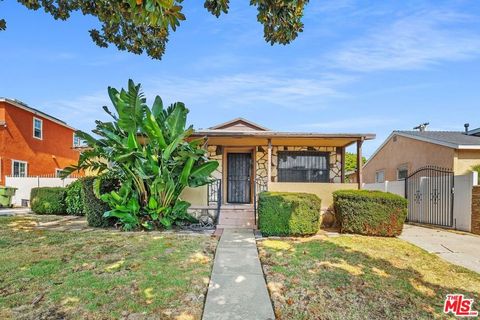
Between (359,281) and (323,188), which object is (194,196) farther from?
(359,281)

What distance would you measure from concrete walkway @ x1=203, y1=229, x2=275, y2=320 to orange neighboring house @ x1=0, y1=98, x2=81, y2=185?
42.9 feet

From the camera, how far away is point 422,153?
14961 mm

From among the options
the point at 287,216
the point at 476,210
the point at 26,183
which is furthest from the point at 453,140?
the point at 26,183

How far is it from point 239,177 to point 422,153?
30.1 feet

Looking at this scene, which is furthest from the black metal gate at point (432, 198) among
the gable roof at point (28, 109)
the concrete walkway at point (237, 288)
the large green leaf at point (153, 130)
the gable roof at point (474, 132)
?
the gable roof at point (28, 109)

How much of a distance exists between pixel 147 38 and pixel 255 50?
415cm

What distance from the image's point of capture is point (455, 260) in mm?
6527

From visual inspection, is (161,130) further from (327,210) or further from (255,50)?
(327,210)

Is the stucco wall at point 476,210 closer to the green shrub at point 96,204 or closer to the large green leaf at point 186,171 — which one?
the large green leaf at point 186,171

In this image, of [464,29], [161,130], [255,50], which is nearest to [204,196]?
[161,130]

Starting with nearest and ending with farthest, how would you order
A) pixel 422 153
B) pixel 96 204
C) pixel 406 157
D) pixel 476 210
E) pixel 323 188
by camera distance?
pixel 96 204 → pixel 476 210 → pixel 323 188 → pixel 422 153 → pixel 406 157

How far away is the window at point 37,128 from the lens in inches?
819

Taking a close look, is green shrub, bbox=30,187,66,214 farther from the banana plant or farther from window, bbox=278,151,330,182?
window, bbox=278,151,330,182

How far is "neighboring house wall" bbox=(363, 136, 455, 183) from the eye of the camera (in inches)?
531
